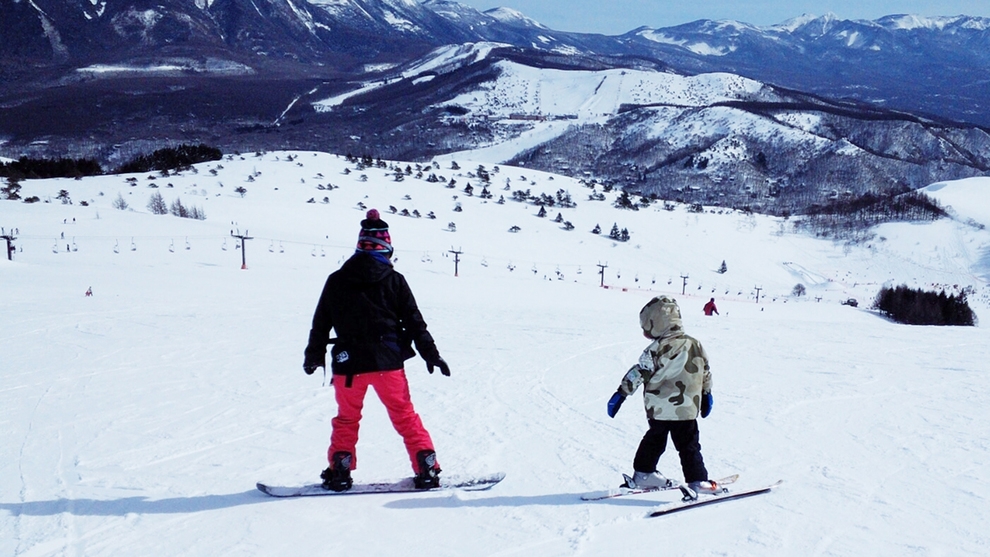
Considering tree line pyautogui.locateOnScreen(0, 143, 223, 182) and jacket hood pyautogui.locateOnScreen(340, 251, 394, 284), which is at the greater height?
tree line pyautogui.locateOnScreen(0, 143, 223, 182)

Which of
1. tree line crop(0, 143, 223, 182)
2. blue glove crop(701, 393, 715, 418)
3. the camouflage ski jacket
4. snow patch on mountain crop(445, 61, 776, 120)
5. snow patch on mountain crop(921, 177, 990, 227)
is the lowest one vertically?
blue glove crop(701, 393, 715, 418)

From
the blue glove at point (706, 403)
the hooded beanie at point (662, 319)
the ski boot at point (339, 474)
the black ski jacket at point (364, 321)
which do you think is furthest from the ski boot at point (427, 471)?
the blue glove at point (706, 403)

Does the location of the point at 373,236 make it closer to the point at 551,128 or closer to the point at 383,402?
the point at 383,402

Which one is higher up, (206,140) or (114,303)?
(206,140)

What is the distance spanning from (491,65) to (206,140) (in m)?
98.3

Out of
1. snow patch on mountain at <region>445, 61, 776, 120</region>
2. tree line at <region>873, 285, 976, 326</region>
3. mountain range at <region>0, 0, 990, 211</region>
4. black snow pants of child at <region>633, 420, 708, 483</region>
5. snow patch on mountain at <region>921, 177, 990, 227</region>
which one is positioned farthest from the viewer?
snow patch on mountain at <region>445, 61, 776, 120</region>

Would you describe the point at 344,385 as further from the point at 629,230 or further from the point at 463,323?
the point at 629,230

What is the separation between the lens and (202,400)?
6.58m

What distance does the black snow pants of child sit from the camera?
4.09 metres

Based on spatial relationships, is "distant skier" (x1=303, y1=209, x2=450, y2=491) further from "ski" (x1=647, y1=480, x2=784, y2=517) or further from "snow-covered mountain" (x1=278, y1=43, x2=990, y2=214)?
"snow-covered mountain" (x1=278, y1=43, x2=990, y2=214)

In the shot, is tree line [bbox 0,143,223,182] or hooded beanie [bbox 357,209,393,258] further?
tree line [bbox 0,143,223,182]

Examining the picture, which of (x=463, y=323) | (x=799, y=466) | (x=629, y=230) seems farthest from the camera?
(x=629, y=230)

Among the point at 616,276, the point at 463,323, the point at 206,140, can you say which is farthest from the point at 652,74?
the point at 463,323

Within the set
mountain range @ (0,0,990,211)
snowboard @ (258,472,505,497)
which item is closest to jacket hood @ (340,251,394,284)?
snowboard @ (258,472,505,497)
